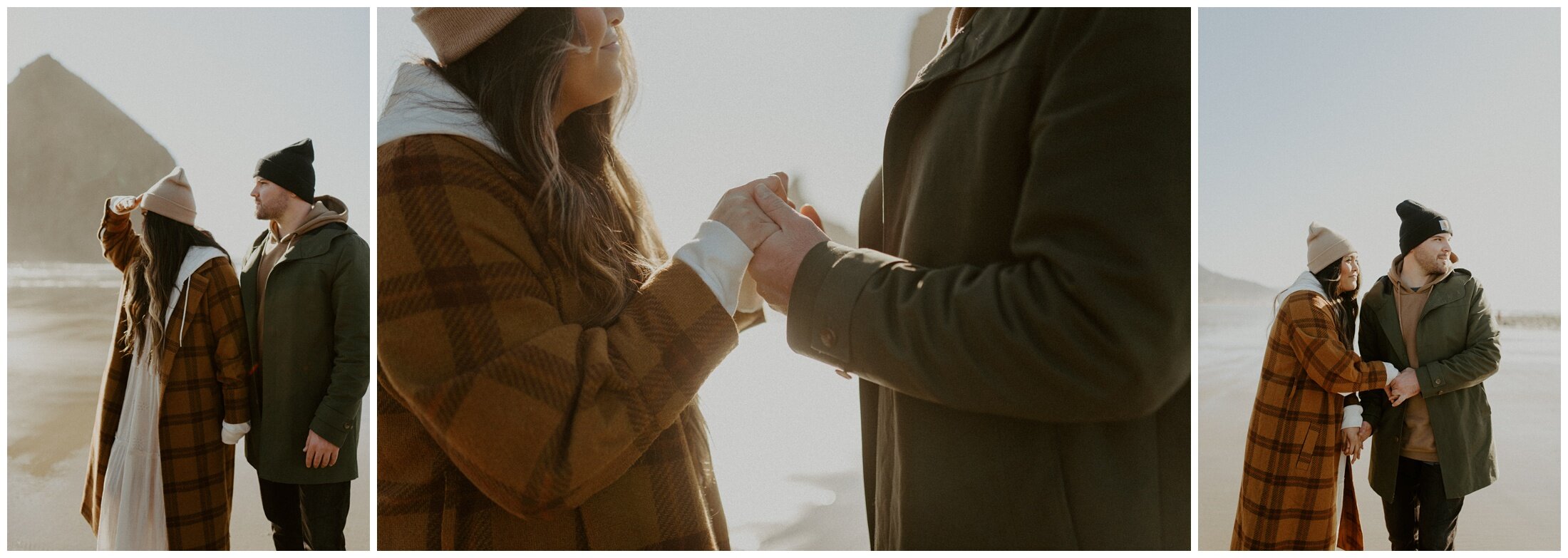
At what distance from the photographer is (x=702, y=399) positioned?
2027 mm

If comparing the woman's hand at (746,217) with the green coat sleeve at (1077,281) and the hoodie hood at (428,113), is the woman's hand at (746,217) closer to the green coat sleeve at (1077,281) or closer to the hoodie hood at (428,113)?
the green coat sleeve at (1077,281)

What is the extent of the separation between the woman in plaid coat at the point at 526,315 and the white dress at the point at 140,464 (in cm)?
106

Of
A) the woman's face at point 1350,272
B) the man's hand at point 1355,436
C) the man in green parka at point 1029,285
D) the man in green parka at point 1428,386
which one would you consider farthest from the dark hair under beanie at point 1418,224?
the man in green parka at point 1029,285

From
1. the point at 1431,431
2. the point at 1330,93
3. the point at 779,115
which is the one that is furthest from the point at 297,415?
the point at 1431,431

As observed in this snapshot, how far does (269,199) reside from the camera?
1957 mm

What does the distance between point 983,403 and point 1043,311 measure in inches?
6.3

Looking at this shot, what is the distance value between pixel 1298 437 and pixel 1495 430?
0.41m

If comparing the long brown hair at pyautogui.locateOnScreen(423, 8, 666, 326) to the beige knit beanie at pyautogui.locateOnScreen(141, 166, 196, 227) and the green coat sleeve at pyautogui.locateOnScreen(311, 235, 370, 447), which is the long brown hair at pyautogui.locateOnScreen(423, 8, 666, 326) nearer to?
the green coat sleeve at pyautogui.locateOnScreen(311, 235, 370, 447)

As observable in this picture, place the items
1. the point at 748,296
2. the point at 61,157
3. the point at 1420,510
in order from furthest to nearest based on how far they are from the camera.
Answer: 1. the point at 1420,510
2. the point at 61,157
3. the point at 748,296

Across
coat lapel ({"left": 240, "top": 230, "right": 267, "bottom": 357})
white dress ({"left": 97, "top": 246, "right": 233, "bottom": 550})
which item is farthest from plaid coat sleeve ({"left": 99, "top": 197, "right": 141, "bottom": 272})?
coat lapel ({"left": 240, "top": 230, "right": 267, "bottom": 357})

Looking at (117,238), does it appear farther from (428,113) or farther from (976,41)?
(976,41)

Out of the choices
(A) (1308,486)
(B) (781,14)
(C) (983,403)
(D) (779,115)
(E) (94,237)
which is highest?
(B) (781,14)

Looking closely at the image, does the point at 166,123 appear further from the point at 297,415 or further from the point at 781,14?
the point at 781,14

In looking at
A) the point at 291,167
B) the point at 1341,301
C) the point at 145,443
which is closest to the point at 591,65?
the point at 291,167
